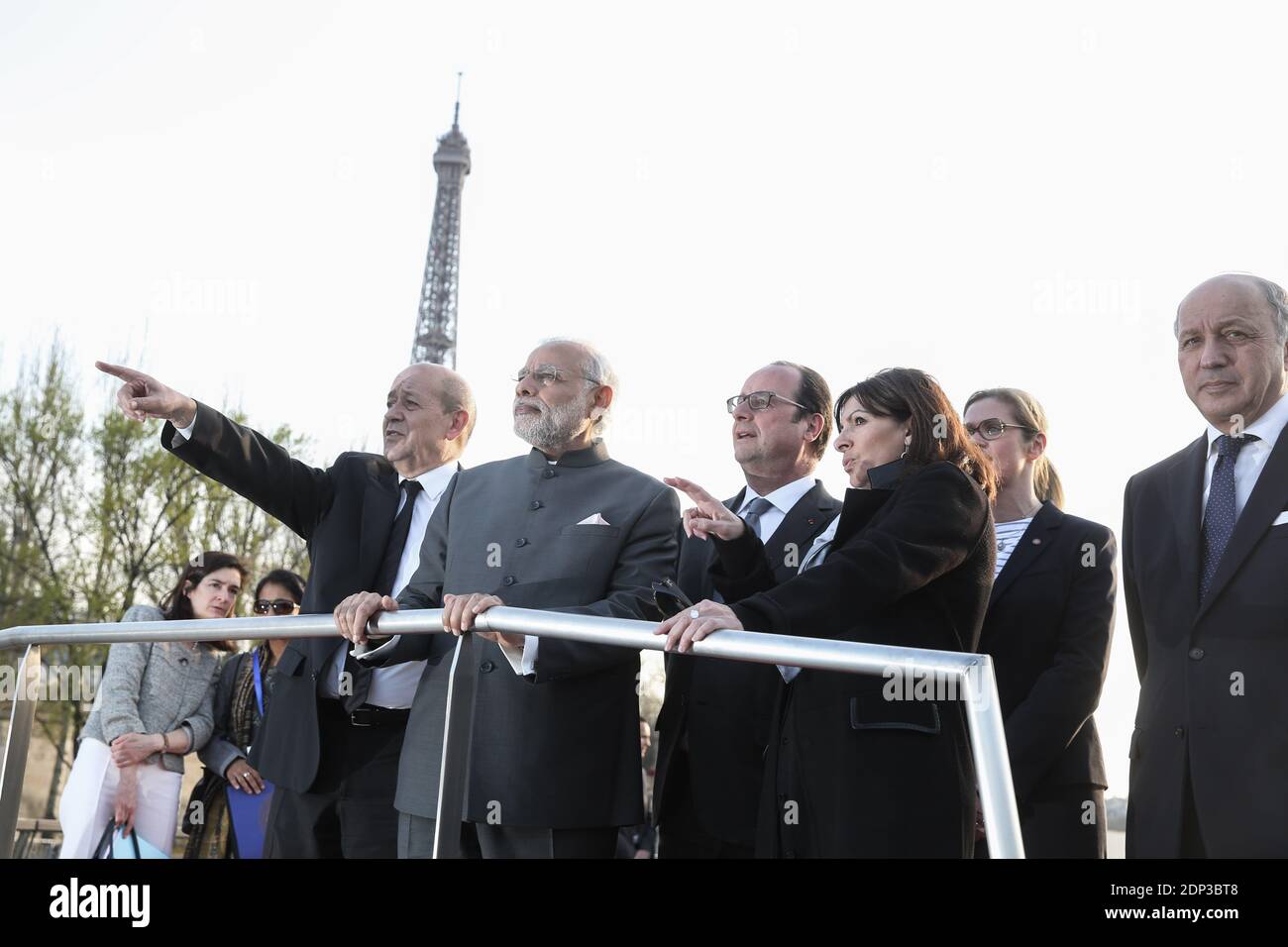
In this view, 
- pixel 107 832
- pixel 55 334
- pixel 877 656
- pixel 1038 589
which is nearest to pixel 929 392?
pixel 1038 589

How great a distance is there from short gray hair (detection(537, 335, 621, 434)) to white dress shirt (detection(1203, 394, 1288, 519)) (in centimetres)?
215

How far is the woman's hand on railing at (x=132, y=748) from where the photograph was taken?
6199 mm

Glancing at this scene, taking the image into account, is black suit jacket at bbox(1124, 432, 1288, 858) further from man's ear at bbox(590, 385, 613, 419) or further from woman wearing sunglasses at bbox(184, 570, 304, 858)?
woman wearing sunglasses at bbox(184, 570, 304, 858)

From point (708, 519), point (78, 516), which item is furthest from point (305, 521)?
point (78, 516)

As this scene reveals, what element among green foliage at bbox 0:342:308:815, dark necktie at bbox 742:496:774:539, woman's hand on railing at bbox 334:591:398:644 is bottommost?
woman's hand on railing at bbox 334:591:398:644

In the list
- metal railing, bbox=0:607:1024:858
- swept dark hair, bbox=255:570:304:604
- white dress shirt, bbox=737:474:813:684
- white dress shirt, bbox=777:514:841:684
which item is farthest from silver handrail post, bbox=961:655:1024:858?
swept dark hair, bbox=255:570:304:604

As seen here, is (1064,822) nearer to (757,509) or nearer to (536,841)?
(757,509)

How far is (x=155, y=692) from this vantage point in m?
6.52

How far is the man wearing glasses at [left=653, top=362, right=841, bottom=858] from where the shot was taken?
409 cm

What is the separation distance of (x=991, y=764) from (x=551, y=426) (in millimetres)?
2639
